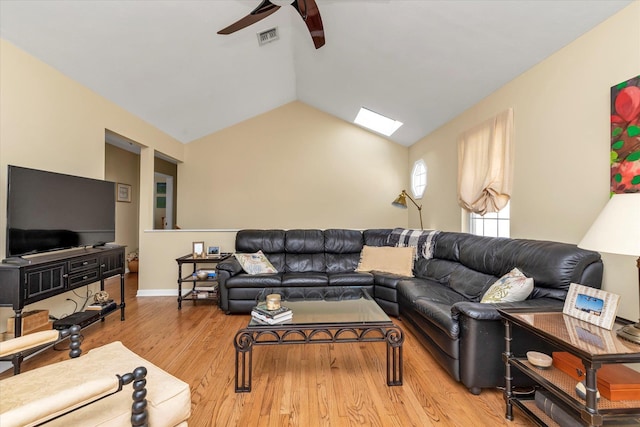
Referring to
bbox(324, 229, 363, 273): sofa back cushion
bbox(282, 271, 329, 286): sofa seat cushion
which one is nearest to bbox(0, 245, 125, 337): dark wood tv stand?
bbox(282, 271, 329, 286): sofa seat cushion

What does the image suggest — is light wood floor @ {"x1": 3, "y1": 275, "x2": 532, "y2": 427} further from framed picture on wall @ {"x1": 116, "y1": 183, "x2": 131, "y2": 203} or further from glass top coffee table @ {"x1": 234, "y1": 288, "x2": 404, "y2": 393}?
framed picture on wall @ {"x1": 116, "y1": 183, "x2": 131, "y2": 203}

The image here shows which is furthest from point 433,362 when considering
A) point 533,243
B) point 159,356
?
point 159,356

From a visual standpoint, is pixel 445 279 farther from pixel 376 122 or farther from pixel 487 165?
pixel 376 122

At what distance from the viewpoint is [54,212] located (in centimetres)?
251

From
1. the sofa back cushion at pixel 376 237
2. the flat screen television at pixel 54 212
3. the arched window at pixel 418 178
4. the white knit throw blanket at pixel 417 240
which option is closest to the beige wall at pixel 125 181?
the flat screen television at pixel 54 212

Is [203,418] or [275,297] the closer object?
[203,418]

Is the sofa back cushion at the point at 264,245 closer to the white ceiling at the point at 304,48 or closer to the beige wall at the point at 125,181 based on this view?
the white ceiling at the point at 304,48

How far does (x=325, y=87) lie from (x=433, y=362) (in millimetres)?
3816

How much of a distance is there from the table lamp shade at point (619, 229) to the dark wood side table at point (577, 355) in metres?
0.41

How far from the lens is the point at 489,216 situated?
10.9 ft

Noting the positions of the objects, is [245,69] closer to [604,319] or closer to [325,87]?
[325,87]

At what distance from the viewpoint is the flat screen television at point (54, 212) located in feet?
7.20

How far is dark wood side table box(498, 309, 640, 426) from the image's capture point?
1201 mm

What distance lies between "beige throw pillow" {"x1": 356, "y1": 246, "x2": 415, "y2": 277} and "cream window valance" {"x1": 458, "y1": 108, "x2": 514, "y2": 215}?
0.94 meters
